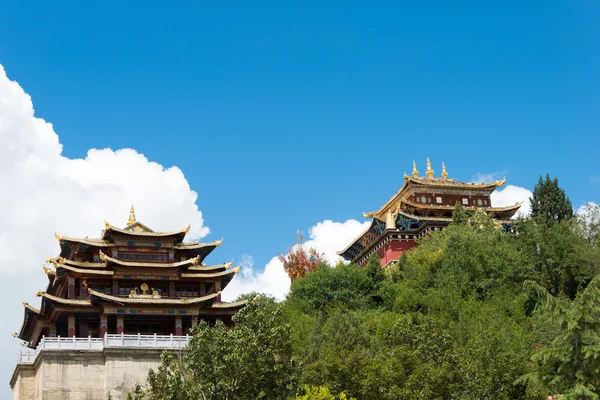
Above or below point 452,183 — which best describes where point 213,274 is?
below

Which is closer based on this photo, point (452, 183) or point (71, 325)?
Answer: point (71, 325)

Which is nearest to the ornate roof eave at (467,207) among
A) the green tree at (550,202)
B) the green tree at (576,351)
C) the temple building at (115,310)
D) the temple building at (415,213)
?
the temple building at (415,213)

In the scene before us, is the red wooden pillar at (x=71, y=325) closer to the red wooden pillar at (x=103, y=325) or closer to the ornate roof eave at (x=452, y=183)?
the red wooden pillar at (x=103, y=325)

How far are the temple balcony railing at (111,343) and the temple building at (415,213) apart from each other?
2458cm

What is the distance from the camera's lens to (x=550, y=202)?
68188 millimetres

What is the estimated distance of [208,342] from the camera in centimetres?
3006

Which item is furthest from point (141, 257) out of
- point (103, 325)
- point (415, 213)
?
point (415, 213)

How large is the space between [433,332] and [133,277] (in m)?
19.7

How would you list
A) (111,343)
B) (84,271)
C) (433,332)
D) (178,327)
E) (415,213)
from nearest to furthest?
(433,332)
(111,343)
(178,327)
(84,271)
(415,213)

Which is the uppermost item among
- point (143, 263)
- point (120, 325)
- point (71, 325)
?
point (143, 263)

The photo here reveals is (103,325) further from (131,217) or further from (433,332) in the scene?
(433,332)

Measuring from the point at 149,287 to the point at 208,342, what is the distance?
22.9 meters

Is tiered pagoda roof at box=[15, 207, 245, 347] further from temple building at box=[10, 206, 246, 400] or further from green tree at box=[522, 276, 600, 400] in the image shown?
green tree at box=[522, 276, 600, 400]

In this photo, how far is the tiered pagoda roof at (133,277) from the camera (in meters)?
50.3
